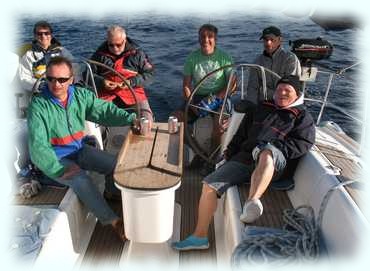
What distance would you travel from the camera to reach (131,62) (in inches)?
149

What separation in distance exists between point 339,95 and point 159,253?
5.01 metres

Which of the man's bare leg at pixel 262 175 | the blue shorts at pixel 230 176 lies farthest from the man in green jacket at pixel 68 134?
the man's bare leg at pixel 262 175

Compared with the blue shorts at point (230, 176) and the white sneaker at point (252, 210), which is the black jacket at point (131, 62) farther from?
the white sneaker at point (252, 210)

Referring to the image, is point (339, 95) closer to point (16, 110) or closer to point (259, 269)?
point (16, 110)

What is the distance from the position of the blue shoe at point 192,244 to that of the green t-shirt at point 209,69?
151cm

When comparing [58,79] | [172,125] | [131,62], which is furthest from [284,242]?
[131,62]

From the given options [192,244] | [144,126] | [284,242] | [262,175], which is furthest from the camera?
[144,126]

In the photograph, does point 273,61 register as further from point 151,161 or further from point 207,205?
point 151,161

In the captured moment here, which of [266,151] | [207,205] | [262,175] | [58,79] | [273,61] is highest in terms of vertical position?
[58,79]

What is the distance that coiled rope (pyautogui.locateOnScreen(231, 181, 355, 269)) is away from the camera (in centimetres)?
203

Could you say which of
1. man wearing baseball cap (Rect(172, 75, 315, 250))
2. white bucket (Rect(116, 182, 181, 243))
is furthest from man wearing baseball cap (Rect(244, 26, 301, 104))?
white bucket (Rect(116, 182, 181, 243))

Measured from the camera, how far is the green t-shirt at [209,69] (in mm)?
3842

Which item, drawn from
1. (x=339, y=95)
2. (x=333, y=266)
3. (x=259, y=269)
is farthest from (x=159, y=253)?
(x=339, y=95)

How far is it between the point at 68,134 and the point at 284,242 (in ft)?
5.03
